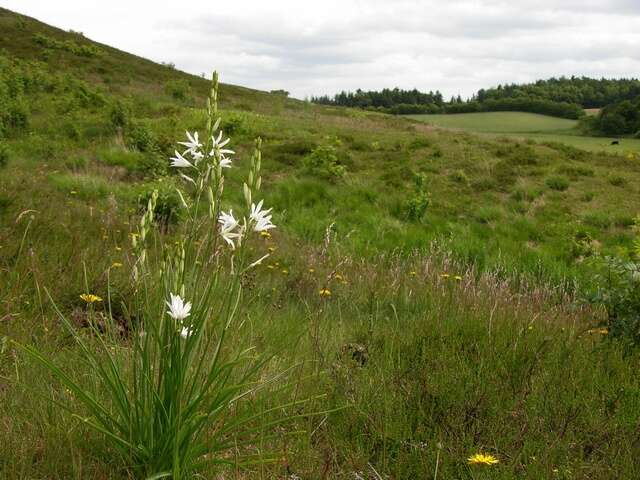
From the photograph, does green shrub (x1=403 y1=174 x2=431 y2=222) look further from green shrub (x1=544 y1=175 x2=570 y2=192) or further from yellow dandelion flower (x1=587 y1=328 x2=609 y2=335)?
yellow dandelion flower (x1=587 y1=328 x2=609 y2=335)

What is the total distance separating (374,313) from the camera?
5.14m

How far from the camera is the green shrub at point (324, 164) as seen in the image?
1270 centimetres

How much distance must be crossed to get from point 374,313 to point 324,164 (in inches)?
320

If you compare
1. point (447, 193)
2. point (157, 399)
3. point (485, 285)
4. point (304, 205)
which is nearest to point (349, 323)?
point (485, 285)

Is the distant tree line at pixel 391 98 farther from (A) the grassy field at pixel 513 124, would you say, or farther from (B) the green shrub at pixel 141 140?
(B) the green shrub at pixel 141 140

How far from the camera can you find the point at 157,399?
225cm

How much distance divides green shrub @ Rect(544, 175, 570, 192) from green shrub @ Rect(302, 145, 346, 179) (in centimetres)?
445

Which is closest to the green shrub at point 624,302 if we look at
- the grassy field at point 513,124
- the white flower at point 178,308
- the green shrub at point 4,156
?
the white flower at point 178,308

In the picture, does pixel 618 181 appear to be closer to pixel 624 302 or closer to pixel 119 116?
pixel 624 302

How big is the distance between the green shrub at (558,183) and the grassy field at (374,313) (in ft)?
0.18

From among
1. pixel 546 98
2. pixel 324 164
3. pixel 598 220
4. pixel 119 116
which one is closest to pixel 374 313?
pixel 598 220

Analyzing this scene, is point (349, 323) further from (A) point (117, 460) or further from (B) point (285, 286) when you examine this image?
(A) point (117, 460)

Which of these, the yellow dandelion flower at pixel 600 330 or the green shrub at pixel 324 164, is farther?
the green shrub at pixel 324 164

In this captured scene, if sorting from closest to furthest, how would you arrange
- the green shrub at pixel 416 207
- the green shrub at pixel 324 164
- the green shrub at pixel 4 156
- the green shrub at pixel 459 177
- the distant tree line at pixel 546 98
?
1. the green shrub at pixel 4 156
2. the green shrub at pixel 416 207
3. the green shrub at pixel 324 164
4. the green shrub at pixel 459 177
5. the distant tree line at pixel 546 98
